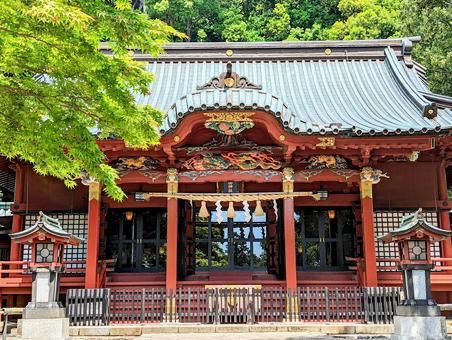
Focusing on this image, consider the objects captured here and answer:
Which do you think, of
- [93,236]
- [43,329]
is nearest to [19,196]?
[93,236]

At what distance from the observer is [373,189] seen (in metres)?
13.4

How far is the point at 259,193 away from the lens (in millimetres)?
12469

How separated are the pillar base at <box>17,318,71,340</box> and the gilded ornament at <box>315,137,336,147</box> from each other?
20.7 ft

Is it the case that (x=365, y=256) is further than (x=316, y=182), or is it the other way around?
(x=316, y=182)

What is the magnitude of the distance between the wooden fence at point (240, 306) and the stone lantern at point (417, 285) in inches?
74.2

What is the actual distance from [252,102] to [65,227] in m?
5.83

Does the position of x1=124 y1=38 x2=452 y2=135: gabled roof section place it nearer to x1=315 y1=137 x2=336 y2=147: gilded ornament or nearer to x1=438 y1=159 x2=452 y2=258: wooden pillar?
x1=315 y1=137 x2=336 y2=147: gilded ornament

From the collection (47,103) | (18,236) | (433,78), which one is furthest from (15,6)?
(433,78)

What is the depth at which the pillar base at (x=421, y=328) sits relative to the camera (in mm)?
8531

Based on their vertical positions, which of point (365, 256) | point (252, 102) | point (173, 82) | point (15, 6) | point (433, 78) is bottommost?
point (365, 256)

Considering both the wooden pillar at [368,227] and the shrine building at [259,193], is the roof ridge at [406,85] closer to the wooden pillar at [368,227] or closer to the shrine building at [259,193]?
the shrine building at [259,193]

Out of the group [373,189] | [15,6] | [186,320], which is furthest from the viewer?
[373,189]

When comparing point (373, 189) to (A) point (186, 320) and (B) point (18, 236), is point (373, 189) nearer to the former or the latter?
(A) point (186, 320)

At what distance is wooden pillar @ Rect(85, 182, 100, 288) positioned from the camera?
11.9 meters
